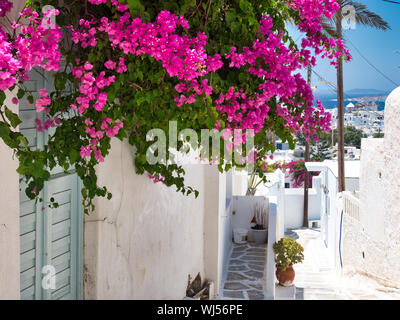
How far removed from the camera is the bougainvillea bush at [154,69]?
8.30 ft

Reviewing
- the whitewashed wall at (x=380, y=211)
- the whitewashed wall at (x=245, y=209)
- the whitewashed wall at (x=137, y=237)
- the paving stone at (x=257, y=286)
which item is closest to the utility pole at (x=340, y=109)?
the whitewashed wall at (x=380, y=211)

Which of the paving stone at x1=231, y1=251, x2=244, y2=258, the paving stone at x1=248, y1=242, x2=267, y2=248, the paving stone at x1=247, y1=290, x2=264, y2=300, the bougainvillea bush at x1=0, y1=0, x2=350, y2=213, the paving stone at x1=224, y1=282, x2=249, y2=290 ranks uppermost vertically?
the bougainvillea bush at x1=0, y1=0, x2=350, y2=213

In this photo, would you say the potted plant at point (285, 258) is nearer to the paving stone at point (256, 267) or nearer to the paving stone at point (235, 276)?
the paving stone at point (256, 267)

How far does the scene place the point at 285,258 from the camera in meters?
9.84

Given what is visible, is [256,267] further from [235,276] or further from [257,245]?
[257,245]

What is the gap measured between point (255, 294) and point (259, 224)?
340 centimetres

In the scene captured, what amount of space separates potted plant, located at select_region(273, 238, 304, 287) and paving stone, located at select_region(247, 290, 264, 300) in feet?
3.88

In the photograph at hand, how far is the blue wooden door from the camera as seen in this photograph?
3447mm

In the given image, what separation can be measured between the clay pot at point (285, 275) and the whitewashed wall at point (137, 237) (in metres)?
2.39

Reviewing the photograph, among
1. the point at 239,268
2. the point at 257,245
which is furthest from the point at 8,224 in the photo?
Answer: the point at 257,245

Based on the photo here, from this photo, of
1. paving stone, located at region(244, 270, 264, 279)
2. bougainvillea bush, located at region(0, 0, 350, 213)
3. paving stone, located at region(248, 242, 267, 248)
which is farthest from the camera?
paving stone, located at region(248, 242, 267, 248)

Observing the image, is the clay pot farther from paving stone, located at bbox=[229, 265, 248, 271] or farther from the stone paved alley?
paving stone, located at bbox=[229, 265, 248, 271]

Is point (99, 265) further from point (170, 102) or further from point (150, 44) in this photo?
point (150, 44)

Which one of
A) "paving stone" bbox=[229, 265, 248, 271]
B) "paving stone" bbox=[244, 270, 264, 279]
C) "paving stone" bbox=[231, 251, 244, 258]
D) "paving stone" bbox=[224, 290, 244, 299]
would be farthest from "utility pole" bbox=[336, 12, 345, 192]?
"paving stone" bbox=[224, 290, 244, 299]
